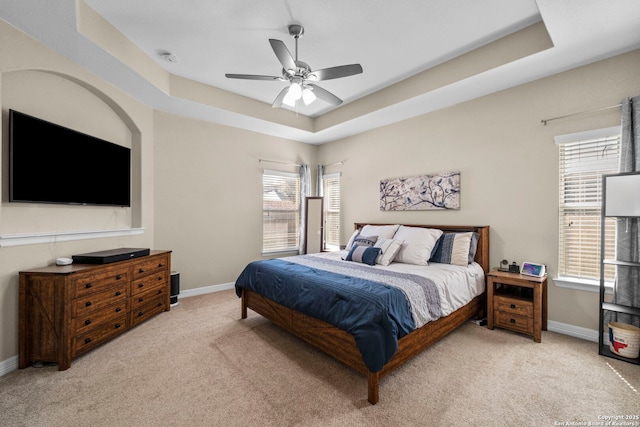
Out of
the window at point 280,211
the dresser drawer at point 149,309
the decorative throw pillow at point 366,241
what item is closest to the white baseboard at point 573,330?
the decorative throw pillow at point 366,241

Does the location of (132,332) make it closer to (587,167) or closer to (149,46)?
(149,46)

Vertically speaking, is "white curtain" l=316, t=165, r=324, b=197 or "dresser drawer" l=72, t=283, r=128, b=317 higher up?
"white curtain" l=316, t=165, r=324, b=197

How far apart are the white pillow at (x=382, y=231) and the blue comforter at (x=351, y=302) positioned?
112 centimetres

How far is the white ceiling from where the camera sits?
218 centimetres

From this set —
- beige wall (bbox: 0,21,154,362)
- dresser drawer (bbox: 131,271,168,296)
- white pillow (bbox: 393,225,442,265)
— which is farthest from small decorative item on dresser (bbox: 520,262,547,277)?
beige wall (bbox: 0,21,154,362)

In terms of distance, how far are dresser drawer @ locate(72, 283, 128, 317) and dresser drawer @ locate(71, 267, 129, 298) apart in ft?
0.14

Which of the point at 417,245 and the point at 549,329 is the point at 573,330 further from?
the point at 417,245

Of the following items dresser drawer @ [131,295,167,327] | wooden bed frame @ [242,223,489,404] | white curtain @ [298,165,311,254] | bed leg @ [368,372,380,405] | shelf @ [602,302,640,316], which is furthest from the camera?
white curtain @ [298,165,311,254]

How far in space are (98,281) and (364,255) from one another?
8.91 feet

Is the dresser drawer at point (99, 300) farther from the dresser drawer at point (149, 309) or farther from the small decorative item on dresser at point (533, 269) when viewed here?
the small decorative item on dresser at point (533, 269)

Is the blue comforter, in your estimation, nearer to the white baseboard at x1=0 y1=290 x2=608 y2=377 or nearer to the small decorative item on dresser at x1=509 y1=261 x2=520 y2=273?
the small decorative item on dresser at x1=509 y1=261 x2=520 y2=273

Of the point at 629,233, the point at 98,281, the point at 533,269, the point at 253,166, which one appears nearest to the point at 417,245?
the point at 533,269

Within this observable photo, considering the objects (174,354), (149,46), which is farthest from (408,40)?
(174,354)

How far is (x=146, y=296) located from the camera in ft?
10.4
